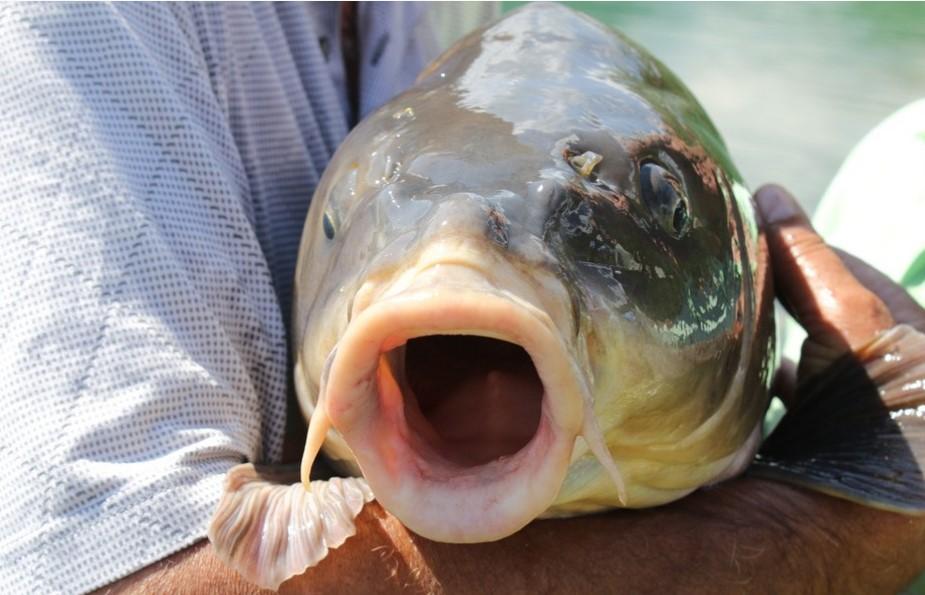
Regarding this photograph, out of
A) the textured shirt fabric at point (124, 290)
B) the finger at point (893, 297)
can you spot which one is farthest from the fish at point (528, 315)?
the finger at point (893, 297)

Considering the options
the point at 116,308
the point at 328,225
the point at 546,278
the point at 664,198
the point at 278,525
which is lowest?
the point at 278,525

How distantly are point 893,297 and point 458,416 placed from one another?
1.30 meters

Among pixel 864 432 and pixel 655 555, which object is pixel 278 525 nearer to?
pixel 655 555

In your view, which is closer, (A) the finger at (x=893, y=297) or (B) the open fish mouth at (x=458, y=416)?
(B) the open fish mouth at (x=458, y=416)

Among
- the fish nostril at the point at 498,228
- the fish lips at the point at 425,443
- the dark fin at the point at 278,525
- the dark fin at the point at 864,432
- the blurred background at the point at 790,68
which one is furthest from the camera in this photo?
the blurred background at the point at 790,68

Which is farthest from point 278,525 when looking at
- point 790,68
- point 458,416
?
point 790,68

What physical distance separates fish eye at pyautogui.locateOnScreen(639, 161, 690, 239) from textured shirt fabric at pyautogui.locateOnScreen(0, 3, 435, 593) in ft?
2.15

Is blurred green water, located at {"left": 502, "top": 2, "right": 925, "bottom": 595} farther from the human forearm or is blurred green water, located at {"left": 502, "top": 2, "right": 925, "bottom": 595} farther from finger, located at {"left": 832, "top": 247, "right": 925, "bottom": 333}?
the human forearm

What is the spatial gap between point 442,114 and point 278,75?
631 mm

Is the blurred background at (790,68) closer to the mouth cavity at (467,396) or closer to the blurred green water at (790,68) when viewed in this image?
the blurred green water at (790,68)

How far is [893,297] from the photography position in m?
2.16

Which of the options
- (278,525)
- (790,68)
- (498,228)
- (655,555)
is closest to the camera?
(498,228)

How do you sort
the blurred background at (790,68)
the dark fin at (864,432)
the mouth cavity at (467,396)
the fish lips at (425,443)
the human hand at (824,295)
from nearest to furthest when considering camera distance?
the fish lips at (425,443) < the mouth cavity at (467,396) < the dark fin at (864,432) < the human hand at (824,295) < the blurred background at (790,68)

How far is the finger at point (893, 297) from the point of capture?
214 cm
